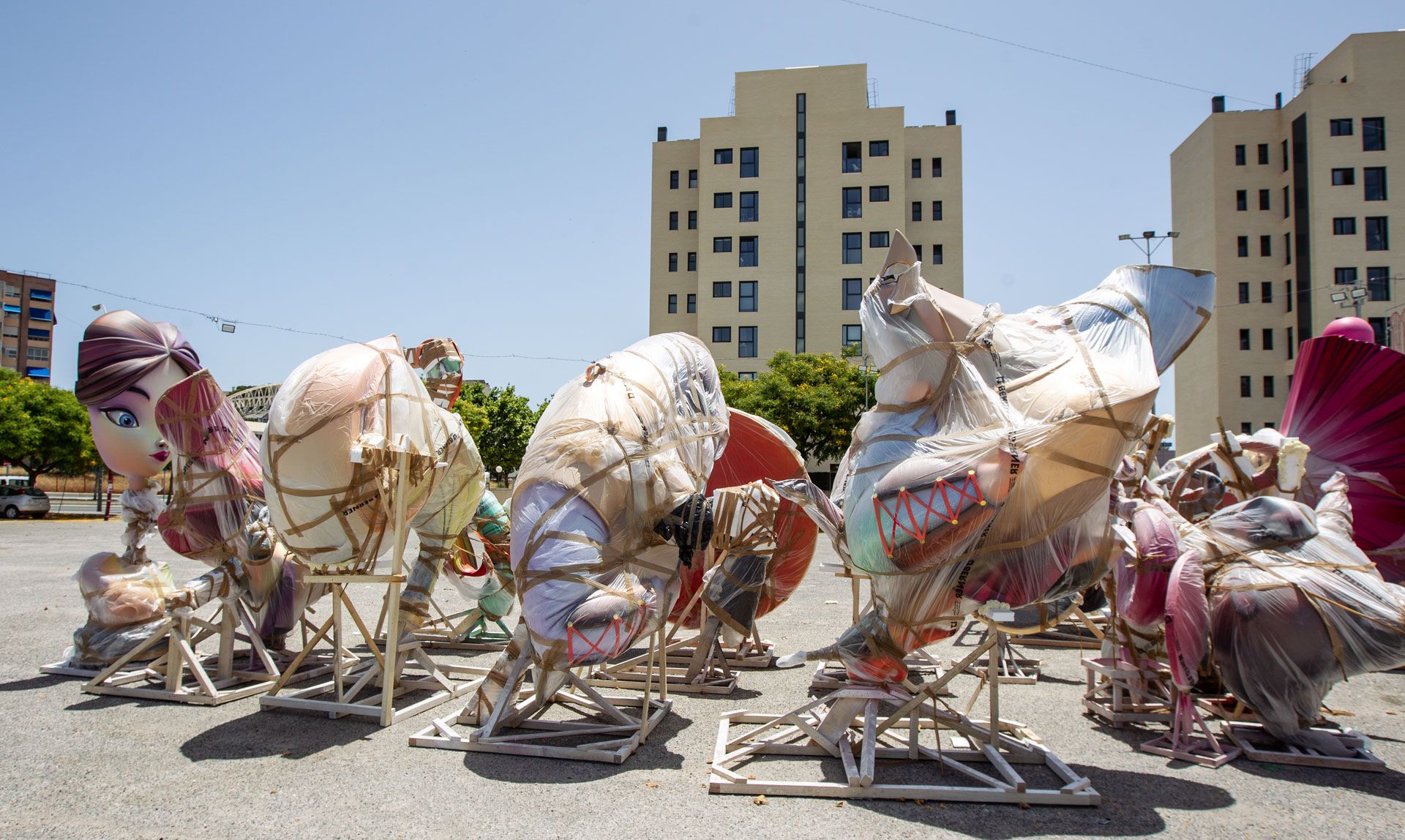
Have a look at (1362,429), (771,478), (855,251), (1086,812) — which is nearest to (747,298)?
(855,251)

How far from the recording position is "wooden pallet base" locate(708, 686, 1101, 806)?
5.20m

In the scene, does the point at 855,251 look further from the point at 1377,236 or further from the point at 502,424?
the point at 1377,236

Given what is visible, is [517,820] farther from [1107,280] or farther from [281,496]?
[1107,280]

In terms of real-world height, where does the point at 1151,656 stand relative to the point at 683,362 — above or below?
below

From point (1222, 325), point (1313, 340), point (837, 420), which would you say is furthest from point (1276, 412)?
point (1313, 340)

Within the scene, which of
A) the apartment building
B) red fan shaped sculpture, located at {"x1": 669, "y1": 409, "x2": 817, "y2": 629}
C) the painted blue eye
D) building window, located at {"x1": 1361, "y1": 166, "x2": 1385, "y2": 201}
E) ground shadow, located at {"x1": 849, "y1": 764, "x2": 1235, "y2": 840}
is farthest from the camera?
the apartment building

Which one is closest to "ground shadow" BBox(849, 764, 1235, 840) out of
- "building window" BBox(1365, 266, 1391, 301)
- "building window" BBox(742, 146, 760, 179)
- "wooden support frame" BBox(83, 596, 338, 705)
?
"wooden support frame" BBox(83, 596, 338, 705)

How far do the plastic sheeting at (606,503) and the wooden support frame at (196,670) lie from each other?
280 cm

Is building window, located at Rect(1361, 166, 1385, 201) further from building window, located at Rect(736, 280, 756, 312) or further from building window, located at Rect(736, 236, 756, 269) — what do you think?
building window, located at Rect(736, 280, 756, 312)

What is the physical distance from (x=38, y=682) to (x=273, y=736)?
126 inches

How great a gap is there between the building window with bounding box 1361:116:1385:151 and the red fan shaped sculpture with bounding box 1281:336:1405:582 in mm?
34285

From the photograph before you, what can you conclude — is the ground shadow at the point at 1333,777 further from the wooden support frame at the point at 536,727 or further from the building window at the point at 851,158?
the building window at the point at 851,158

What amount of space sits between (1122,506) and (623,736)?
4.28 meters

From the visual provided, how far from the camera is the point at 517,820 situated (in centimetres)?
486
